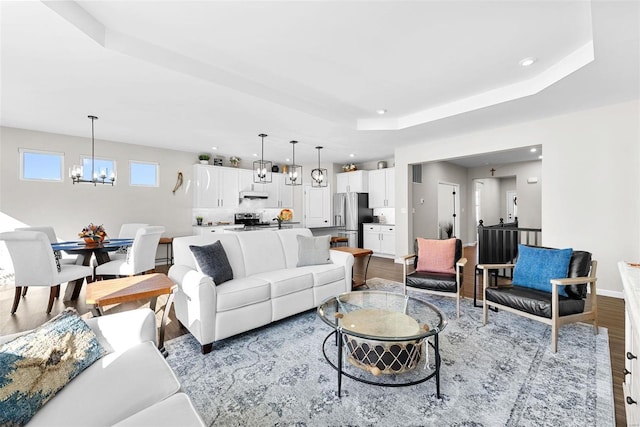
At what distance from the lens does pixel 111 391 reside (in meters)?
1.14

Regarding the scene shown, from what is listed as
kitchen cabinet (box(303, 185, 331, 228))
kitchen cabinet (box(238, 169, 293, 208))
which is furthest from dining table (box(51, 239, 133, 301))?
kitchen cabinet (box(303, 185, 331, 228))

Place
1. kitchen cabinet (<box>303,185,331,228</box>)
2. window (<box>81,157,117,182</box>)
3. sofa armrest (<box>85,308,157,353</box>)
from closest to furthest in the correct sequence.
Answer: sofa armrest (<box>85,308,157,353</box>), window (<box>81,157,117,182</box>), kitchen cabinet (<box>303,185,331,228</box>)

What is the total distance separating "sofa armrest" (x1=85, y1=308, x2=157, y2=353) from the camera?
149 cm

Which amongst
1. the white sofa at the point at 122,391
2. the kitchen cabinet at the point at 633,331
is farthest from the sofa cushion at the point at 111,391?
the kitchen cabinet at the point at 633,331

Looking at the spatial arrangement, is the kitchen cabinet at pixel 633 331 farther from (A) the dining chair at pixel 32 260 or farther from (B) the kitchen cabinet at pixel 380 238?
(B) the kitchen cabinet at pixel 380 238

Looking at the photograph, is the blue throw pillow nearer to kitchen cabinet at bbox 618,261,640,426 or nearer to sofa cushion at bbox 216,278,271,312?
kitchen cabinet at bbox 618,261,640,426

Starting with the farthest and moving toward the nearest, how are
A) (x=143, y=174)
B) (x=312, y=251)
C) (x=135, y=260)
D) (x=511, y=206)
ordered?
1. (x=511, y=206)
2. (x=143, y=174)
3. (x=135, y=260)
4. (x=312, y=251)

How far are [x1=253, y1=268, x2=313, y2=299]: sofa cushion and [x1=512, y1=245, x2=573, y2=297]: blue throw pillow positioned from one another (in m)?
2.18

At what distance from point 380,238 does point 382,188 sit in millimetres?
1277

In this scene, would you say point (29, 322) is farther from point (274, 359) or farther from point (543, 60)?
point (543, 60)

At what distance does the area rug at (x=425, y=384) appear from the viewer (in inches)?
64.3

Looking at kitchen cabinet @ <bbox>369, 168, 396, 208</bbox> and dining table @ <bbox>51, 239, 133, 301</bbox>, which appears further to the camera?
kitchen cabinet @ <bbox>369, 168, 396, 208</bbox>

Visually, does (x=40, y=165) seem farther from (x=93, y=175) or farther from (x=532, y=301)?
(x=532, y=301)

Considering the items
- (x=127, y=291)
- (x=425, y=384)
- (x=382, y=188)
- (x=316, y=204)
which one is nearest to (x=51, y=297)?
(x=127, y=291)
